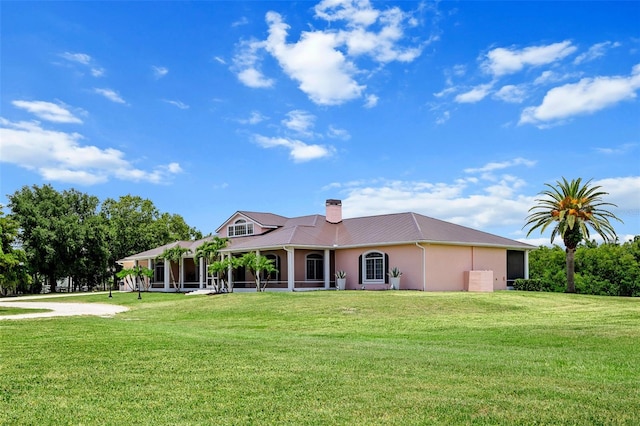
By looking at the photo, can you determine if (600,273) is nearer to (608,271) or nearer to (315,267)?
(608,271)

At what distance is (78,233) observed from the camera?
53250mm

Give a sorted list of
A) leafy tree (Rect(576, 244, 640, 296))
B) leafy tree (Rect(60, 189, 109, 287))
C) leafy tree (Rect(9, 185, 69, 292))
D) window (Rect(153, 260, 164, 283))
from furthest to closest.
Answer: leafy tree (Rect(60, 189, 109, 287))
leafy tree (Rect(9, 185, 69, 292))
window (Rect(153, 260, 164, 283))
leafy tree (Rect(576, 244, 640, 296))

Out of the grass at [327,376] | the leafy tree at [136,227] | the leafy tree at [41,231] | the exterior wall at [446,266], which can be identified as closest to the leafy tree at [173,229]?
the leafy tree at [136,227]

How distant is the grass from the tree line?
3862cm

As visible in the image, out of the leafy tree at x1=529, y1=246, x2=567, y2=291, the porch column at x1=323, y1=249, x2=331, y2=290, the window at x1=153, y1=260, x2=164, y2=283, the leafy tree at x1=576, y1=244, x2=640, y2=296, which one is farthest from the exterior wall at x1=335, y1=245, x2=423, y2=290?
the window at x1=153, y1=260, x2=164, y2=283

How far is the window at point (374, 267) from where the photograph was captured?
34.6 meters

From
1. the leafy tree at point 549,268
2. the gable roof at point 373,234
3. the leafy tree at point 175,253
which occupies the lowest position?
the leafy tree at point 549,268

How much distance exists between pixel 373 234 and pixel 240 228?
36.3ft

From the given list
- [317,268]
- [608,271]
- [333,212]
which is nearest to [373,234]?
[317,268]

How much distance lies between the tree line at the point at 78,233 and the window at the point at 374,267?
27933 millimetres

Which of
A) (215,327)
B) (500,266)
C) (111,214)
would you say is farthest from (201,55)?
(111,214)

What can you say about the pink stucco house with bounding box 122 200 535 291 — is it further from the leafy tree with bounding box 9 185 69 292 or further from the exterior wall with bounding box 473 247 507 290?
the leafy tree with bounding box 9 185 69 292

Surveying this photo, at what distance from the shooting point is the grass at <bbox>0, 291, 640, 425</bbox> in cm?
671

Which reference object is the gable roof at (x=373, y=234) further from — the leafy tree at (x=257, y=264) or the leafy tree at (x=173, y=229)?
→ the leafy tree at (x=173, y=229)
